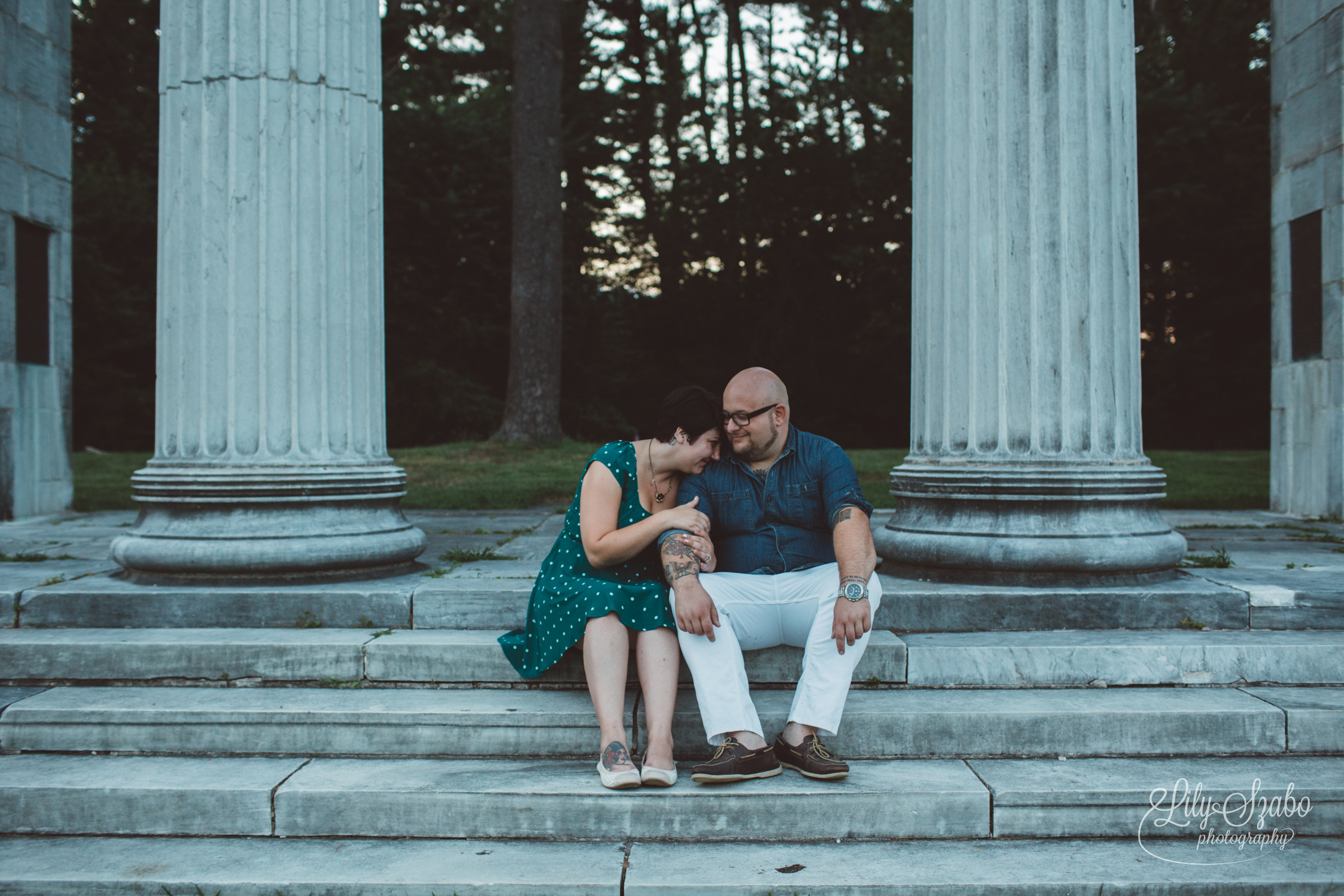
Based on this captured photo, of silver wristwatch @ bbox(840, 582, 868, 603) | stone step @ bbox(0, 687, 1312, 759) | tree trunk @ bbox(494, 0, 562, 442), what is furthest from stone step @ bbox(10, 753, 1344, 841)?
tree trunk @ bbox(494, 0, 562, 442)

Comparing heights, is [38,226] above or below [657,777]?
above

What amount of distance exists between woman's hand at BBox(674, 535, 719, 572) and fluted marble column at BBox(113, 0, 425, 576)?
5.97 feet

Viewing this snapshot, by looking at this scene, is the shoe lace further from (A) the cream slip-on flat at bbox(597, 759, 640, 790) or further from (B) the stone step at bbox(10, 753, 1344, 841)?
(A) the cream slip-on flat at bbox(597, 759, 640, 790)

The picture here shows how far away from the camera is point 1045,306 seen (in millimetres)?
4348

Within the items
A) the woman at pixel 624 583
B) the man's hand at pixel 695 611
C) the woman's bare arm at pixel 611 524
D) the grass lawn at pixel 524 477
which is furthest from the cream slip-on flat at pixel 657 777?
the grass lawn at pixel 524 477

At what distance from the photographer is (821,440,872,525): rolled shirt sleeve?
3545mm

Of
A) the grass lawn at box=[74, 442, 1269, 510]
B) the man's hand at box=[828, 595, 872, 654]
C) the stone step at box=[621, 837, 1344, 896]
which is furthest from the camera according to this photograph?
the grass lawn at box=[74, 442, 1269, 510]

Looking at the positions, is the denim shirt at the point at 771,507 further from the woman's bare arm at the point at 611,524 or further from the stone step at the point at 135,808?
the stone step at the point at 135,808

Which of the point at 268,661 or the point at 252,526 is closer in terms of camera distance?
the point at 268,661

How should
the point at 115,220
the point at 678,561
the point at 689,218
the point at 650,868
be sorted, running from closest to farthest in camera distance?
the point at 650,868, the point at 678,561, the point at 115,220, the point at 689,218

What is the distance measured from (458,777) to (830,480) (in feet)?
5.43

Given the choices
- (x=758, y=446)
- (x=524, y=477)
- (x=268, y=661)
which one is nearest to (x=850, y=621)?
(x=758, y=446)

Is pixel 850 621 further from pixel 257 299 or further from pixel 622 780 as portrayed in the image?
pixel 257 299

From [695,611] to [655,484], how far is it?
0.60 m
